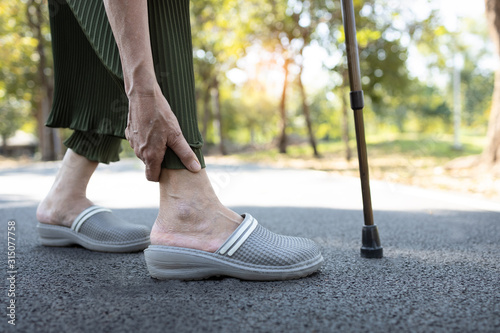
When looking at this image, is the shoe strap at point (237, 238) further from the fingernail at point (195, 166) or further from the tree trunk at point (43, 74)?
the tree trunk at point (43, 74)

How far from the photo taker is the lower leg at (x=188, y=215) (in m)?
1.28

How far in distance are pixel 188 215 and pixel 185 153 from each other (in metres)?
0.20

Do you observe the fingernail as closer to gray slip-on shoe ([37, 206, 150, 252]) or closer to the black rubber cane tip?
gray slip-on shoe ([37, 206, 150, 252])

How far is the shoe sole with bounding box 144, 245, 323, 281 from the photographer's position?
1.26 m

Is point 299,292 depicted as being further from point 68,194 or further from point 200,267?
point 68,194

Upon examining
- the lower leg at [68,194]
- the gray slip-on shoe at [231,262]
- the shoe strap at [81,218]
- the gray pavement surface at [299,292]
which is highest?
the lower leg at [68,194]

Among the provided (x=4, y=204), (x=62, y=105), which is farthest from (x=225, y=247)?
(x=4, y=204)

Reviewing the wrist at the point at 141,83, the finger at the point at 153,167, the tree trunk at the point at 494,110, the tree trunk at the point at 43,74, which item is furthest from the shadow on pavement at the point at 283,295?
the tree trunk at the point at 43,74

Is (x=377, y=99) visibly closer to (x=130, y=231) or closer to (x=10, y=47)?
(x=10, y=47)

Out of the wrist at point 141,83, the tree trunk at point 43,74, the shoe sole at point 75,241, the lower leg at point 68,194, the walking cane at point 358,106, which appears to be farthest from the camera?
the tree trunk at point 43,74

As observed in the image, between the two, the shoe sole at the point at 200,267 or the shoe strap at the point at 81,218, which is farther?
the shoe strap at the point at 81,218

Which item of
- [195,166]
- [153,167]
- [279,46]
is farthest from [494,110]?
[279,46]

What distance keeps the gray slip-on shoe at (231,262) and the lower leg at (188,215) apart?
0.09 ft

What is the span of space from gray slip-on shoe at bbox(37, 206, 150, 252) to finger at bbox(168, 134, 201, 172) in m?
0.57
